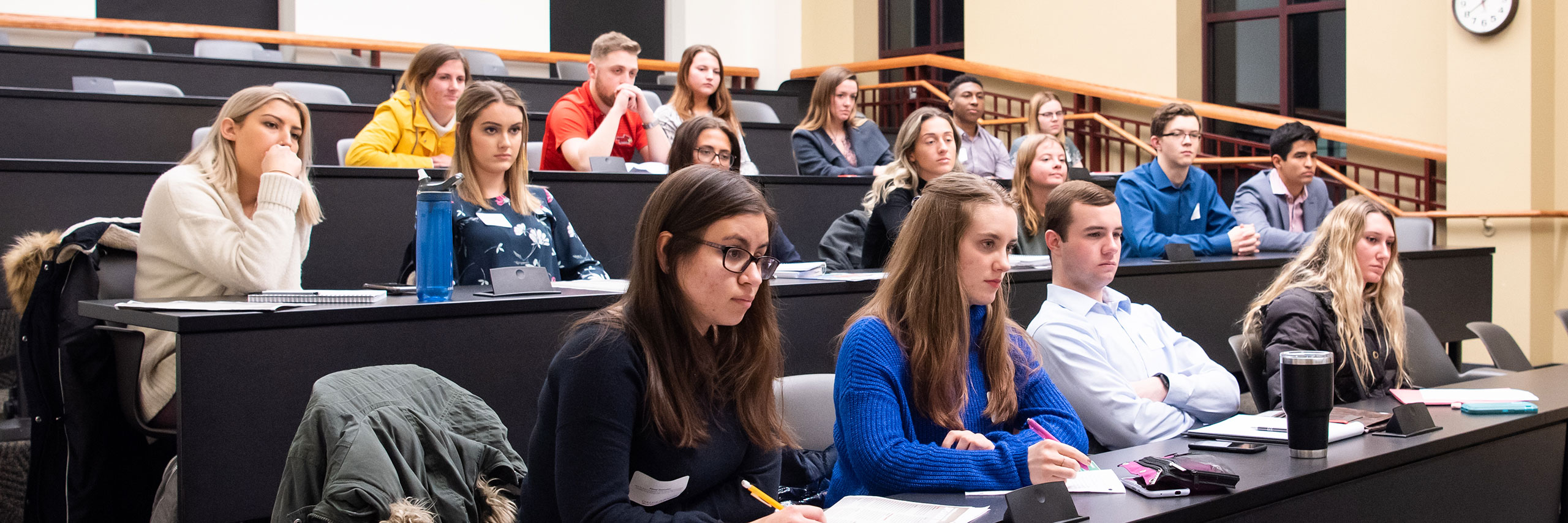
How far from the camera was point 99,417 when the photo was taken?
2186 mm

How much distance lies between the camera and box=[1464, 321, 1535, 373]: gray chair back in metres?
3.26

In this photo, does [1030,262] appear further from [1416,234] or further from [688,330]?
[1416,234]

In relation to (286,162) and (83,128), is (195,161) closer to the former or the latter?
(286,162)

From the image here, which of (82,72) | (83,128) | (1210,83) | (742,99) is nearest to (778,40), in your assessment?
(742,99)

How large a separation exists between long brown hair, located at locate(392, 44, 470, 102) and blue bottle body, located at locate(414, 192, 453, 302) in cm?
171

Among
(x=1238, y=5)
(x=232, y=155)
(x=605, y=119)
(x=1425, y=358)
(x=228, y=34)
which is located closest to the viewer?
(x=232, y=155)

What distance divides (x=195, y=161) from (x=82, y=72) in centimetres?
341

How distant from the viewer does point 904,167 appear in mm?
3613

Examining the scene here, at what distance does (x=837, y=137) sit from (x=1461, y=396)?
316 cm

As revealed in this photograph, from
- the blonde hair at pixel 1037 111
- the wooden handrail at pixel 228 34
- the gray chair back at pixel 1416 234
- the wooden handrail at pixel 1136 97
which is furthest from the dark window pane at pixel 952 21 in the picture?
the gray chair back at pixel 1416 234

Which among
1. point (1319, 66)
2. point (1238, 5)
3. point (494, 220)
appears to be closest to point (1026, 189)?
point (494, 220)

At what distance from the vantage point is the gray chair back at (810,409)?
1938mm

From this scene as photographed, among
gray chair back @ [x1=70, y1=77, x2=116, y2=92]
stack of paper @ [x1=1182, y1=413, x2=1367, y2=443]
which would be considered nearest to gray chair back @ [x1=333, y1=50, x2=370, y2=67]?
gray chair back @ [x1=70, y1=77, x2=116, y2=92]

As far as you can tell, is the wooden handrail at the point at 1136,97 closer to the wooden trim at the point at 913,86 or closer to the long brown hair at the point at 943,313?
the wooden trim at the point at 913,86
